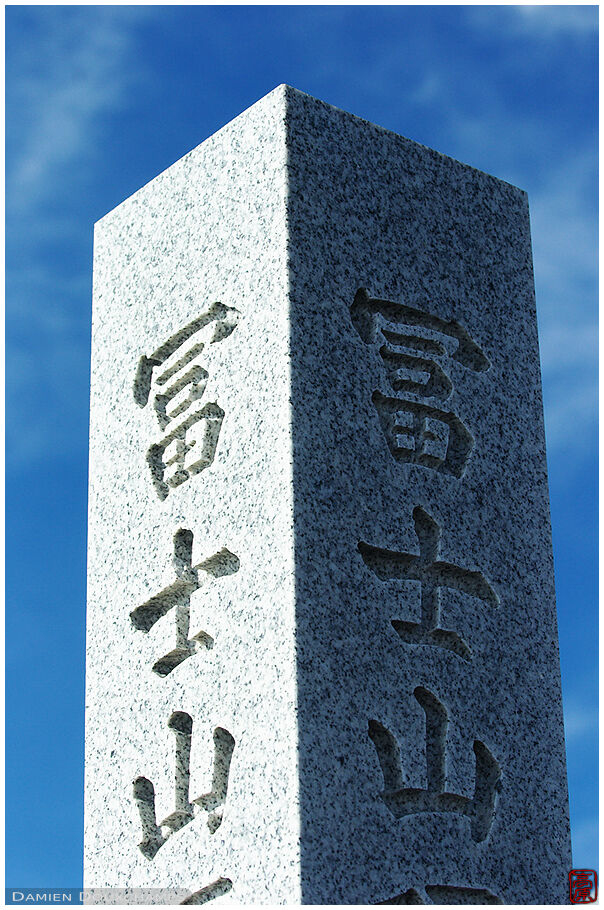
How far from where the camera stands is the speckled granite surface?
3314 mm

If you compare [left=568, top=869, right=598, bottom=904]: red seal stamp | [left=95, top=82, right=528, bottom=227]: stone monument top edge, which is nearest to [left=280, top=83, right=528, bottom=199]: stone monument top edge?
[left=95, top=82, right=528, bottom=227]: stone monument top edge

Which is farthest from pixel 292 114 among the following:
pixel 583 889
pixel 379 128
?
pixel 583 889

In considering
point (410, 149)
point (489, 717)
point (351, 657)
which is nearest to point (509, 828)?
point (489, 717)

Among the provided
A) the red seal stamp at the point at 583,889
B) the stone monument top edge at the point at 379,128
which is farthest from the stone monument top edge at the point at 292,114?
the red seal stamp at the point at 583,889

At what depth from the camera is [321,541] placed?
11.2ft

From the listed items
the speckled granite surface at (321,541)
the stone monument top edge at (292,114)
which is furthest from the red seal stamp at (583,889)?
the stone monument top edge at (292,114)

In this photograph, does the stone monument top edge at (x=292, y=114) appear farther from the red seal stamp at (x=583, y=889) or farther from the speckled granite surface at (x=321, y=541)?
the red seal stamp at (x=583, y=889)

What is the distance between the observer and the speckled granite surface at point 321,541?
331 centimetres

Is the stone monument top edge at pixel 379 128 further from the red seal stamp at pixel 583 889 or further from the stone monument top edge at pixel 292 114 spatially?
the red seal stamp at pixel 583 889

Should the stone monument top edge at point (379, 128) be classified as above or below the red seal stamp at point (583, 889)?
above

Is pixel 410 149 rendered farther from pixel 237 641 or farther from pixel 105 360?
pixel 237 641

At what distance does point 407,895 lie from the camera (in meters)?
3.30

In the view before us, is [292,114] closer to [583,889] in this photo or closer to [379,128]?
[379,128]

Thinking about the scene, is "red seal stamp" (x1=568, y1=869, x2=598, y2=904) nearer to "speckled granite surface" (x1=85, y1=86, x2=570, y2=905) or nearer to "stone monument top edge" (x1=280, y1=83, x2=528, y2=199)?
"speckled granite surface" (x1=85, y1=86, x2=570, y2=905)
